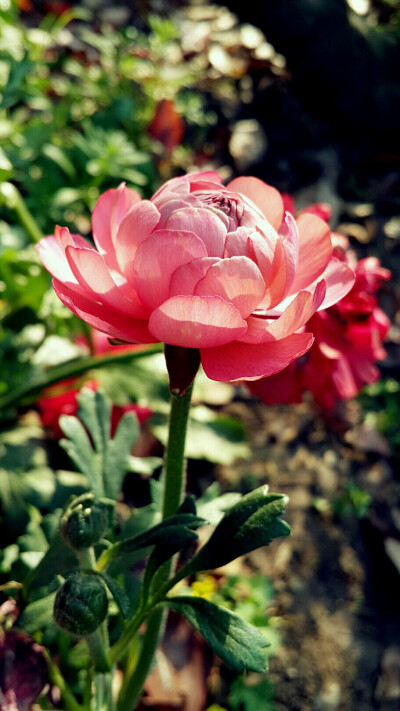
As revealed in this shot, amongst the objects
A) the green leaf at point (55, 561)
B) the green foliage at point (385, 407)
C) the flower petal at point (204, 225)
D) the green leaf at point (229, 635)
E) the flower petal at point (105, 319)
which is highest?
the flower petal at point (204, 225)

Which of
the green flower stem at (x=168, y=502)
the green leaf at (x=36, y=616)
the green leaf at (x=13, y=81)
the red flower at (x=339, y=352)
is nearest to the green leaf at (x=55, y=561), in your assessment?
the green leaf at (x=36, y=616)

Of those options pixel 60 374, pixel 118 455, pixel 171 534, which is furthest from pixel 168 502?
pixel 60 374

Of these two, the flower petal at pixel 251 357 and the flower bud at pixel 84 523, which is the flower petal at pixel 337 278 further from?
the flower bud at pixel 84 523

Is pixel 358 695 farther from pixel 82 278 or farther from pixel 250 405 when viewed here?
pixel 82 278

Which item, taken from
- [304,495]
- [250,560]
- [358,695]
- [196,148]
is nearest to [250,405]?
[304,495]

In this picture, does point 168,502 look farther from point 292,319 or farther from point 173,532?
point 292,319
